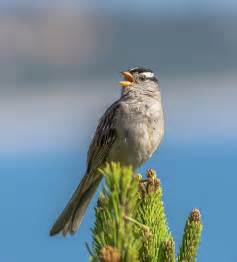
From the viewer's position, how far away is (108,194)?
2.73m

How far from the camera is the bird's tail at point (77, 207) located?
4.38 metres

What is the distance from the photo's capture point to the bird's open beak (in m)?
5.97

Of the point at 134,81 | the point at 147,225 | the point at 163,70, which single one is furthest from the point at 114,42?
the point at 147,225

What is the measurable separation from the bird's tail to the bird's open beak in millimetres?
789

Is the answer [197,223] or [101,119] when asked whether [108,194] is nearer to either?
[197,223]

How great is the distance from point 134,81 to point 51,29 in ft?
81.0

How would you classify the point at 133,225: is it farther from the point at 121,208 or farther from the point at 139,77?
the point at 139,77

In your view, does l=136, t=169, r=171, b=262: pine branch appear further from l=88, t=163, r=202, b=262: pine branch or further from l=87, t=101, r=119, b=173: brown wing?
l=87, t=101, r=119, b=173: brown wing

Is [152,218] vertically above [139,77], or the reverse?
[139,77]

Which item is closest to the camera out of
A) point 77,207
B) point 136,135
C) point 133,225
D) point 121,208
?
point 121,208

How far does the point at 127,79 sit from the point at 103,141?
70 centimetres

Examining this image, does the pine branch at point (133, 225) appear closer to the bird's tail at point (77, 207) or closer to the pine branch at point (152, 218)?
the pine branch at point (152, 218)

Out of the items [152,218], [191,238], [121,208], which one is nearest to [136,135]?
[152,218]

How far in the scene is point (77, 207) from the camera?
495 cm
